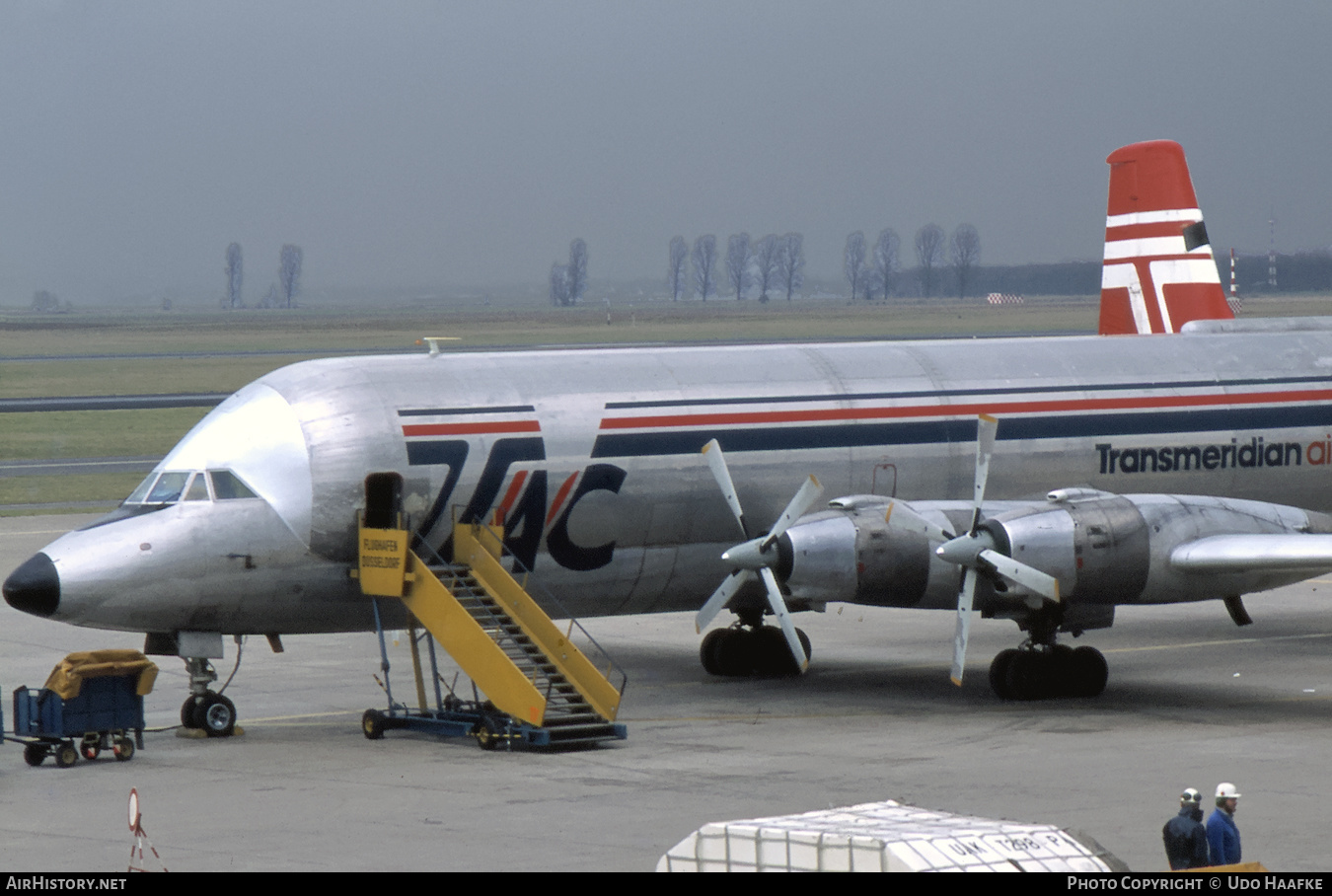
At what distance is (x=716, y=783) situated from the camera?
19797 mm

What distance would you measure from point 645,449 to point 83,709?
812 cm

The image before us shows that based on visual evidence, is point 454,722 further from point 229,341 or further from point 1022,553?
point 229,341

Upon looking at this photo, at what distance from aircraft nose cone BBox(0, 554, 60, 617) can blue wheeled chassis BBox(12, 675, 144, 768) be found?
44.3 inches

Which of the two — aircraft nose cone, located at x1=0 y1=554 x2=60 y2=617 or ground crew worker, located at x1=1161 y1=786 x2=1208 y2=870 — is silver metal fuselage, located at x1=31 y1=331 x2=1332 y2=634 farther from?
ground crew worker, located at x1=1161 y1=786 x2=1208 y2=870

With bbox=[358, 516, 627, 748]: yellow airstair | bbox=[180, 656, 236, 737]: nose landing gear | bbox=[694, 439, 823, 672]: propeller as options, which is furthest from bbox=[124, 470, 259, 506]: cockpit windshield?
bbox=[694, 439, 823, 672]: propeller

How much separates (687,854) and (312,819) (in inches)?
298

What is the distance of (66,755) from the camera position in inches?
849

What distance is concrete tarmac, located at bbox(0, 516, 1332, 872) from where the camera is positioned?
1708cm

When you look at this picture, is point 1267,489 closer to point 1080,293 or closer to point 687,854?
point 687,854

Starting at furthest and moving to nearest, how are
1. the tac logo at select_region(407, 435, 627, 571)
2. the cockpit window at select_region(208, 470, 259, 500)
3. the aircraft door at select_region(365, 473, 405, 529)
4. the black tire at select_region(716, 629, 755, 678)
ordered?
the black tire at select_region(716, 629, 755, 678) → the tac logo at select_region(407, 435, 627, 571) → the aircraft door at select_region(365, 473, 405, 529) → the cockpit window at select_region(208, 470, 259, 500)

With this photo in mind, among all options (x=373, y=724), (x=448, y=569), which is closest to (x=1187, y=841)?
(x=373, y=724)

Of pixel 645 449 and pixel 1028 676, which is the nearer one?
pixel 1028 676

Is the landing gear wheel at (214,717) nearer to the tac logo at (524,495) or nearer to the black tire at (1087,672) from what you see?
the tac logo at (524,495)
